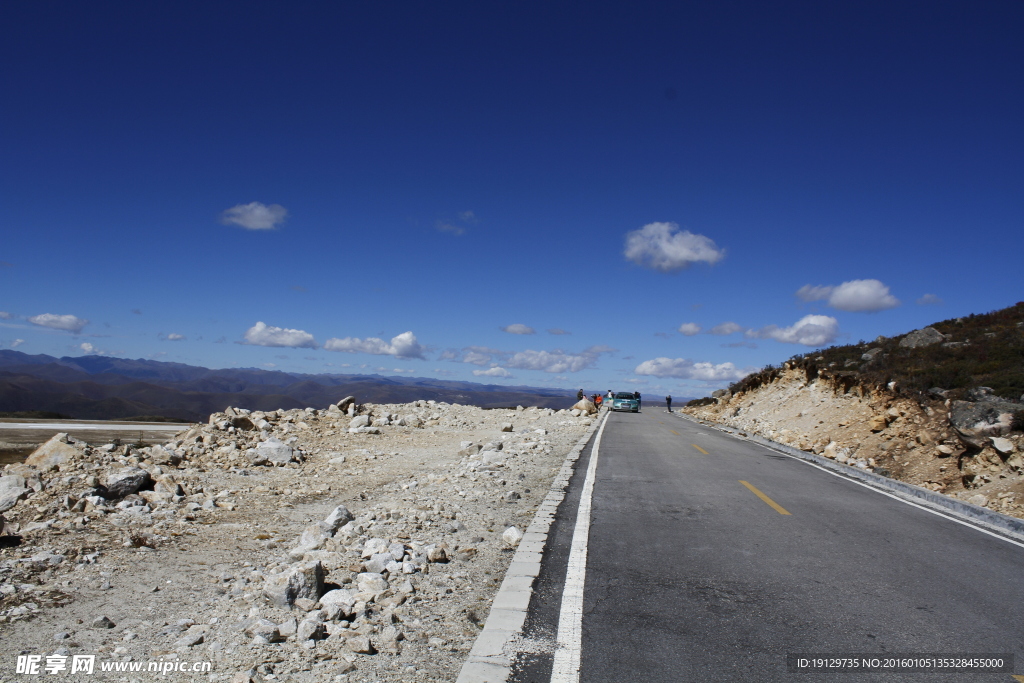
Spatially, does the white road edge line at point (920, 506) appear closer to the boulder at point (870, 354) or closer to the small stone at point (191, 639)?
the small stone at point (191, 639)

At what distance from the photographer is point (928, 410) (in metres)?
17.2

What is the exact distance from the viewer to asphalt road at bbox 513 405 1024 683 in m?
3.71

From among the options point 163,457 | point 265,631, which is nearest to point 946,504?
point 265,631

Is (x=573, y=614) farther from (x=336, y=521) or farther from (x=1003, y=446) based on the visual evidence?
(x=1003, y=446)

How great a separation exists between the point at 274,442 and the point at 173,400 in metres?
197

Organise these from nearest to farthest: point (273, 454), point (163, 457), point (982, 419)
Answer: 1. point (163, 457)
2. point (273, 454)
3. point (982, 419)

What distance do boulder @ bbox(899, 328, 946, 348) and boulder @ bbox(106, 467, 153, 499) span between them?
98.4ft

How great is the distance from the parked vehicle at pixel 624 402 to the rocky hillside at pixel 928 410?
12229 millimetres

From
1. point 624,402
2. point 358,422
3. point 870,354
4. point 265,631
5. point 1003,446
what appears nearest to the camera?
point 265,631

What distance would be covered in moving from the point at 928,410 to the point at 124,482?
20.8m

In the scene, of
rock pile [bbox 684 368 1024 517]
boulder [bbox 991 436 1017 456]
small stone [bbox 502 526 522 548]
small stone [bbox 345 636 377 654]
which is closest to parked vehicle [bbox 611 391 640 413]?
rock pile [bbox 684 368 1024 517]

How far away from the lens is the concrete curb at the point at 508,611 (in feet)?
11.1

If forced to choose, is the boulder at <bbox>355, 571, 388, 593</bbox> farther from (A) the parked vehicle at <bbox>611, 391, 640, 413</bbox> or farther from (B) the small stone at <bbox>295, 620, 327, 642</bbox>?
(A) the parked vehicle at <bbox>611, 391, 640, 413</bbox>

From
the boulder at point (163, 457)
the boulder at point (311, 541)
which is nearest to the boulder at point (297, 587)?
the boulder at point (311, 541)
